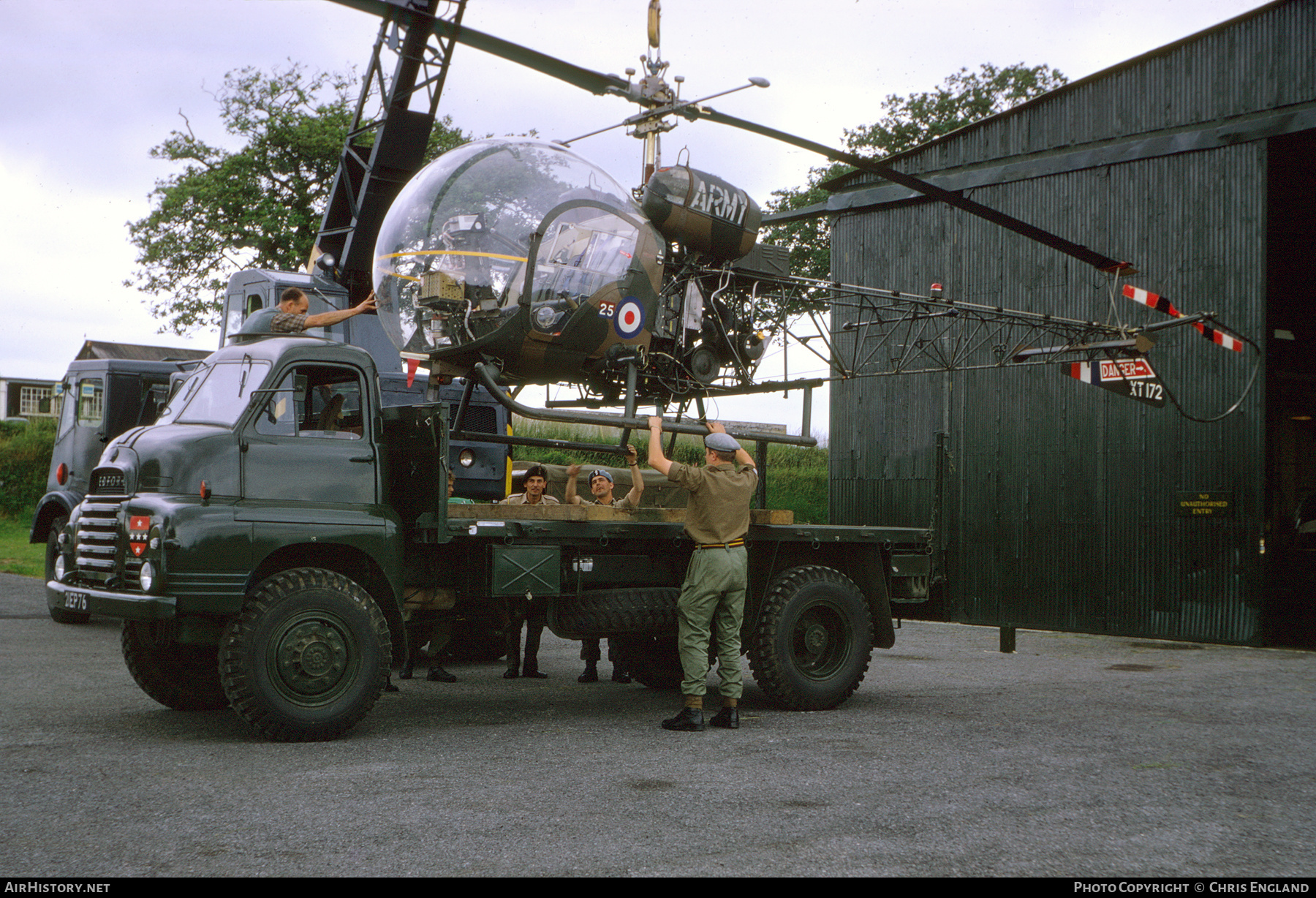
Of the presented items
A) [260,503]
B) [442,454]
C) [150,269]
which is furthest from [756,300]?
[150,269]

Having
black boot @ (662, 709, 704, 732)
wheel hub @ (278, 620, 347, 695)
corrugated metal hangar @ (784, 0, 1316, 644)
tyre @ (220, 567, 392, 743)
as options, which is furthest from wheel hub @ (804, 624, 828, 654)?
corrugated metal hangar @ (784, 0, 1316, 644)

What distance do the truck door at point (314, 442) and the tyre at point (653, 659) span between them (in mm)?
3292

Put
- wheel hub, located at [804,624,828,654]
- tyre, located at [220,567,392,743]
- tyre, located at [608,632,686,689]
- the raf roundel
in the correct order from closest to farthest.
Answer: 1. tyre, located at [220,567,392,743]
2. the raf roundel
3. wheel hub, located at [804,624,828,654]
4. tyre, located at [608,632,686,689]

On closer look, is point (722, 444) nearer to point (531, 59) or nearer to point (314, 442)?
point (314, 442)

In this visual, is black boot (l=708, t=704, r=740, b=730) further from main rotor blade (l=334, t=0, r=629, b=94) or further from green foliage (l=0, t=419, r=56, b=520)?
green foliage (l=0, t=419, r=56, b=520)

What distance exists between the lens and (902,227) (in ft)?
60.9

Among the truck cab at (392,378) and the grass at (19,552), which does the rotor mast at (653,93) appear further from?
the grass at (19,552)

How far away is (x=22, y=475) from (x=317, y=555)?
95.2 ft

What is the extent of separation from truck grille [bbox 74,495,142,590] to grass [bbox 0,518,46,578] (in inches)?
455

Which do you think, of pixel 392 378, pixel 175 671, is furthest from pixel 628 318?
pixel 392 378

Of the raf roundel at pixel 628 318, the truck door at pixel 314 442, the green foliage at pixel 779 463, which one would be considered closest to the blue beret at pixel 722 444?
the raf roundel at pixel 628 318

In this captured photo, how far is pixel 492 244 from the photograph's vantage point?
851cm

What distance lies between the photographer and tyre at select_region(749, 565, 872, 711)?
9.21 m
